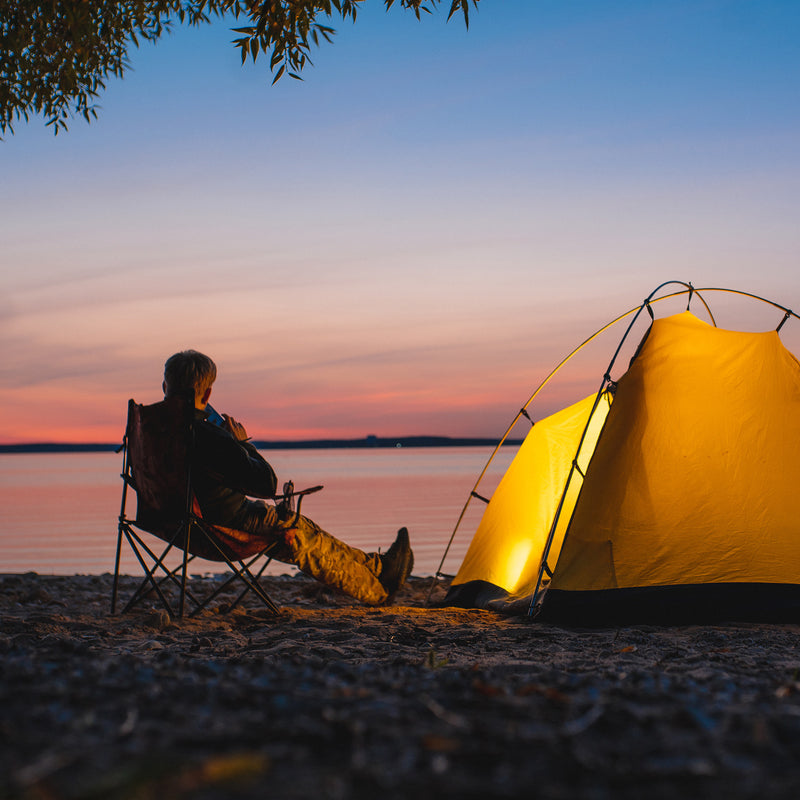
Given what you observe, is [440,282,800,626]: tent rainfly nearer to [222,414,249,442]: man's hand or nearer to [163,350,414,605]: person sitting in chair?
[163,350,414,605]: person sitting in chair

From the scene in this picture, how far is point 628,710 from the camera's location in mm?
2271

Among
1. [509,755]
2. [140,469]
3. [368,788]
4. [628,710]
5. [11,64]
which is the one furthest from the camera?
[11,64]

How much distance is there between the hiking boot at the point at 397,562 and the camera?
589 cm

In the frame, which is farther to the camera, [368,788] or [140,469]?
[140,469]

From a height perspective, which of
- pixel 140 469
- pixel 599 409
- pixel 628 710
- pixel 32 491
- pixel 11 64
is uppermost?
pixel 11 64

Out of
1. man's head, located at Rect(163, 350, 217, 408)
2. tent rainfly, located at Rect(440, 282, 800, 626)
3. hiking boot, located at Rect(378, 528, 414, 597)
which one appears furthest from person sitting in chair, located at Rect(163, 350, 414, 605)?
tent rainfly, located at Rect(440, 282, 800, 626)

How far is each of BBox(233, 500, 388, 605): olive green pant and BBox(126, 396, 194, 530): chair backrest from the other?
0.45 meters

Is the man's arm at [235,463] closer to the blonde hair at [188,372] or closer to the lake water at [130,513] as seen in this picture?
the blonde hair at [188,372]

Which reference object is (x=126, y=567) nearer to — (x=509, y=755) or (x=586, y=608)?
(x=586, y=608)

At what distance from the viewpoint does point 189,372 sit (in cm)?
523

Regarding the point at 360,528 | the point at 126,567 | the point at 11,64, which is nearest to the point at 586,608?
the point at 11,64

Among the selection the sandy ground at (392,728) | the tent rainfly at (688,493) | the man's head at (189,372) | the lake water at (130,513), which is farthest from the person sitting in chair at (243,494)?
the lake water at (130,513)

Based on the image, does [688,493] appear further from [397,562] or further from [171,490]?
[171,490]

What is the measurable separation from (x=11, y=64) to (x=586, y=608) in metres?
5.74
